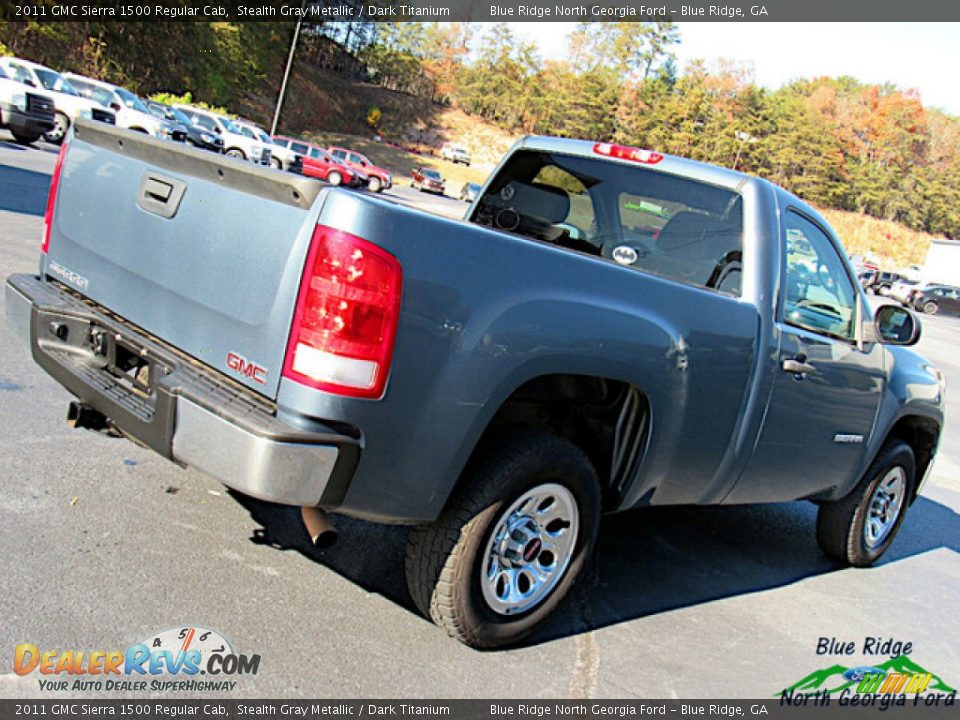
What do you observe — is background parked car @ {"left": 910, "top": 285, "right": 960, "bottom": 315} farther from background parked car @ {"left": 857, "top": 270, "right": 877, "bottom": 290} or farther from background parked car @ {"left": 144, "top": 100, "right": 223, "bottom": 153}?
background parked car @ {"left": 144, "top": 100, "right": 223, "bottom": 153}

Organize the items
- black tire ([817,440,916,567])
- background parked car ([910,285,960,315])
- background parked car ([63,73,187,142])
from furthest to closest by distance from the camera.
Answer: background parked car ([910,285,960,315])
background parked car ([63,73,187,142])
black tire ([817,440,916,567])

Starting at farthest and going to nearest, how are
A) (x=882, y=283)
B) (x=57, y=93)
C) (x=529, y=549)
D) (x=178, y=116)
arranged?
(x=882, y=283) < (x=178, y=116) < (x=57, y=93) < (x=529, y=549)

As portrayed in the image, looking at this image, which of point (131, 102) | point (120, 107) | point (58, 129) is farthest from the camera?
point (131, 102)

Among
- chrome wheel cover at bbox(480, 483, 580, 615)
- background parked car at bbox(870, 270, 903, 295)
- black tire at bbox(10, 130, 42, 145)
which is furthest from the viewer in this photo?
background parked car at bbox(870, 270, 903, 295)

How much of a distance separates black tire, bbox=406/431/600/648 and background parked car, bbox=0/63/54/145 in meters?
21.6

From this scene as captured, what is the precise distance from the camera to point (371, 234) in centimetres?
253

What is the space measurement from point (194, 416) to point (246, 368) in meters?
0.22

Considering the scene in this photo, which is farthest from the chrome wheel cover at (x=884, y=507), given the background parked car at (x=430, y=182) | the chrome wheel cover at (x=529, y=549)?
the background parked car at (x=430, y=182)

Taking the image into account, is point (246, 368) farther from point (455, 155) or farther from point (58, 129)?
point (455, 155)

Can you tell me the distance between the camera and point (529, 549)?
3297 mm

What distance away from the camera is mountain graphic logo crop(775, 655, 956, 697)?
366cm

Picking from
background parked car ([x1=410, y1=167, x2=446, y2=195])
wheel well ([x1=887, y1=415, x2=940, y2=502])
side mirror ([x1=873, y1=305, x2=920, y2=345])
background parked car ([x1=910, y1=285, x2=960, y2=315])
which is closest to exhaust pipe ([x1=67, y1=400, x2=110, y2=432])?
side mirror ([x1=873, y1=305, x2=920, y2=345])

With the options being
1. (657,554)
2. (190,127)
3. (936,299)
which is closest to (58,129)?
(190,127)

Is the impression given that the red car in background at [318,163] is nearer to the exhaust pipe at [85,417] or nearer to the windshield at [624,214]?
the windshield at [624,214]
